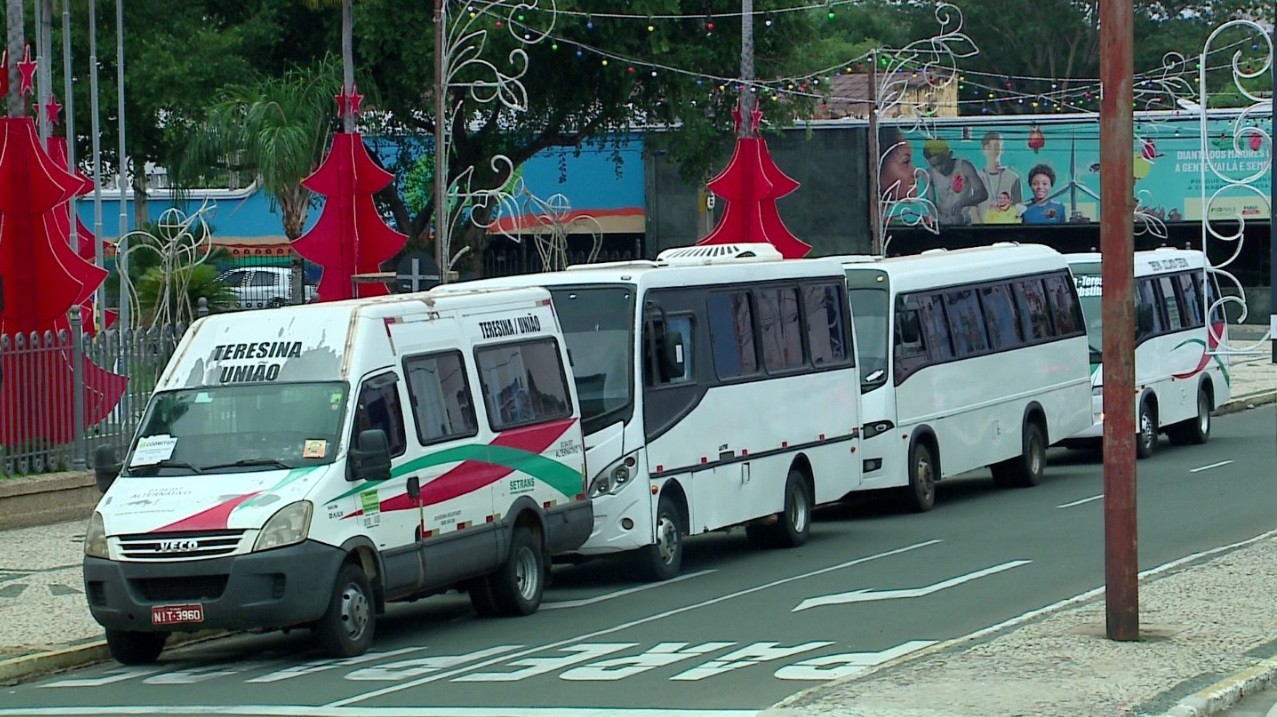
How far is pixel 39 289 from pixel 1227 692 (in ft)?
46.3

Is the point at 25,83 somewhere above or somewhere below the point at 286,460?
above

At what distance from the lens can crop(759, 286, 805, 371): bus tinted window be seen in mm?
18120

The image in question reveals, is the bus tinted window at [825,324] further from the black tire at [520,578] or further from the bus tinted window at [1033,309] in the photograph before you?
the bus tinted window at [1033,309]

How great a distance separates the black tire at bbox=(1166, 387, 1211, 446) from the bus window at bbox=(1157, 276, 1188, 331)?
4.05 ft

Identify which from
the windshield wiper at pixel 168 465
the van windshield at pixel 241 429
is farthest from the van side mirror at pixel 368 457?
the windshield wiper at pixel 168 465

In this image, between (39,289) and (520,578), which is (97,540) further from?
(39,289)

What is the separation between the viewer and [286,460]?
12.4 meters

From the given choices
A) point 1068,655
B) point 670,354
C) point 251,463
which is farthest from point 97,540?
point 1068,655

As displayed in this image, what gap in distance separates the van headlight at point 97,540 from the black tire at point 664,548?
16.5 ft

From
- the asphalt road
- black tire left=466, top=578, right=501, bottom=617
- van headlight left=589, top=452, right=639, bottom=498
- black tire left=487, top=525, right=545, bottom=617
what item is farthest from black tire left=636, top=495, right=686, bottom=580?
black tire left=466, top=578, right=501, bottom=617

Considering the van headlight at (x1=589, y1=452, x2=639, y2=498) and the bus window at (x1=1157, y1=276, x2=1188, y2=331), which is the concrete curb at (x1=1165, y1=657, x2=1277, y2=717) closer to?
the van headlight at (x1=589, y1=452, x2=639, y2=498)

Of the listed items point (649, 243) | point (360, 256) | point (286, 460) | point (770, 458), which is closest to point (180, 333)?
point (360, 256)

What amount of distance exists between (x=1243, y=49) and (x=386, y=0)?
144 ft

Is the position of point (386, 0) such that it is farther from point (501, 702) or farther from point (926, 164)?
point (501, 702)
